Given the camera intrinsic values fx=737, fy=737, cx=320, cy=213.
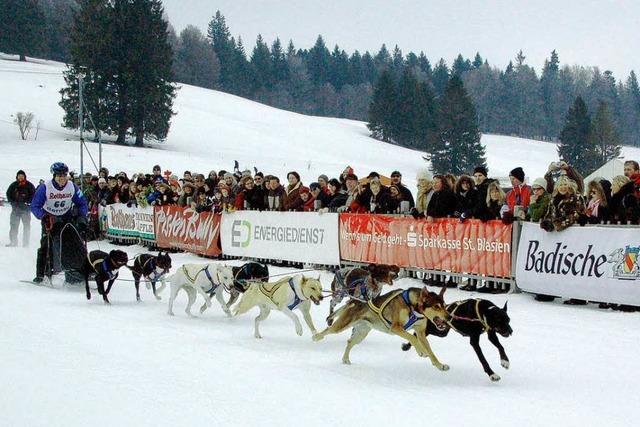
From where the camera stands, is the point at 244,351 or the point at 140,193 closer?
the point at 244,351

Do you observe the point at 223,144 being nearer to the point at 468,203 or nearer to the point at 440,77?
the point at 468,203

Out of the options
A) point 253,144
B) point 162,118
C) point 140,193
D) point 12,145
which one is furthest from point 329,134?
point 140,193

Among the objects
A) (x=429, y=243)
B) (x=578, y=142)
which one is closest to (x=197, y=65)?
(x=578, y=142)

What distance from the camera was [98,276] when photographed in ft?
32.7

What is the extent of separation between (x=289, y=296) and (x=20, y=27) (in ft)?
309

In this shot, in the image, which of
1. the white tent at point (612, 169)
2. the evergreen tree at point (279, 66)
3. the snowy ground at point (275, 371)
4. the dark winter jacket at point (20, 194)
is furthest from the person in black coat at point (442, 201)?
the evergreen tree at point (279, 66)

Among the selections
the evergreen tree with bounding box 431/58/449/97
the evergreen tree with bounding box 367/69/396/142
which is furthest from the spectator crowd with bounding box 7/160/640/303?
the evergreen tree with bounding box 431/58/449/97

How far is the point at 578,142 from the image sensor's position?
241 feet

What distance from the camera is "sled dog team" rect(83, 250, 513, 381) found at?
568 centimetres

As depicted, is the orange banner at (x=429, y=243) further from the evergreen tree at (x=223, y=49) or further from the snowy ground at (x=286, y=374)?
the evergreen tree at (x=223, y=49)

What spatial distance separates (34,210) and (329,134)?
2418 inches

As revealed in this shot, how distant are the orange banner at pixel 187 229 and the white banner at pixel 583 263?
7524 mm

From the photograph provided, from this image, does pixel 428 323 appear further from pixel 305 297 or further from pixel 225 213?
pixel 225 213

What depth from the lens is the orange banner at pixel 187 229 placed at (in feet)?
50.8
